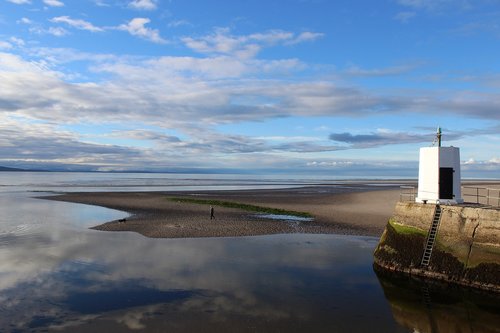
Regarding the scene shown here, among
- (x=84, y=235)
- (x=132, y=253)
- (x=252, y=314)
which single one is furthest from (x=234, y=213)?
(x=252, y=314)

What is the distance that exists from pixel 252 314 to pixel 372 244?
1504 centimetres

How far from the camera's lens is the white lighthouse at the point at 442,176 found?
21422 millimetres

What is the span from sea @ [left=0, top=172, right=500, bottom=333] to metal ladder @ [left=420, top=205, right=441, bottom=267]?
3.95ft

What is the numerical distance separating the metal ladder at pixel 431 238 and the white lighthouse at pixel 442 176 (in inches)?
59.2

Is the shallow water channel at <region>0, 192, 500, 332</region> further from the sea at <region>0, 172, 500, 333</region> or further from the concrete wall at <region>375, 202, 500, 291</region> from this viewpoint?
the concrete wall at <region>375, 202, 500, 291</region>

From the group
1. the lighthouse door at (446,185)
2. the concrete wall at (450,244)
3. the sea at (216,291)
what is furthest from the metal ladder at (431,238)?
the lighthouse door at (446,185)

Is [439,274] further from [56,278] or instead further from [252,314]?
[56,278]

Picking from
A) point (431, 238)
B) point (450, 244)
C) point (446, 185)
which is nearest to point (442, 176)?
point (446, 185)

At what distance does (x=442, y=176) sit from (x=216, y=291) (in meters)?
13.0

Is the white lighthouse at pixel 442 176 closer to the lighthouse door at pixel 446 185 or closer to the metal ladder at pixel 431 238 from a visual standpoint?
the lighthouse door at pixel 446 185

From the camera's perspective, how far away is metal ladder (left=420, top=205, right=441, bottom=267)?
63.6 feet

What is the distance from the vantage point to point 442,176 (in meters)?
21.5

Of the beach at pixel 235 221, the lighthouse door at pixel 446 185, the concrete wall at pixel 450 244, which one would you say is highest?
the lighthouse door at pixel 446 185

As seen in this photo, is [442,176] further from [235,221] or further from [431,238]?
[235,221]
